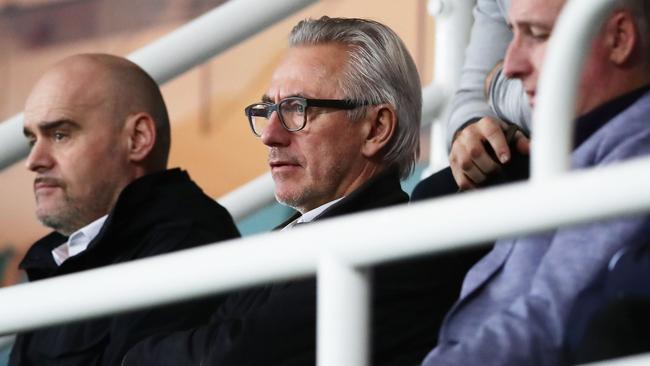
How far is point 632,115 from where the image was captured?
1865 millimetres

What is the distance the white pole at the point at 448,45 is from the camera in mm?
3010

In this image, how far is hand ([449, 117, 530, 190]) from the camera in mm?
2248

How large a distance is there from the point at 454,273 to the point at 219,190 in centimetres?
680

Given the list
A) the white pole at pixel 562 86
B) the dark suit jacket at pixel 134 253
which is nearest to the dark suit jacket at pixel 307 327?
the dark suit jacket at pixel 134 253

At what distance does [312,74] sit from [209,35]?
368 mm

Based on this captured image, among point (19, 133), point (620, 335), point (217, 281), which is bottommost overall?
point (620, 335)

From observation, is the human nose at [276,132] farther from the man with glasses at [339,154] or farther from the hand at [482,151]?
the hand at [482,151]

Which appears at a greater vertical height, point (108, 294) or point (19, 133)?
point (19, 133)

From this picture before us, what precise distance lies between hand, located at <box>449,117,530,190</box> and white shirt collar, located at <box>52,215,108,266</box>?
0.78 m

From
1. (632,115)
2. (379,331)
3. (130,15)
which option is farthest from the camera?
(130,15)

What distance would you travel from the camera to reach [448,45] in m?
3.03

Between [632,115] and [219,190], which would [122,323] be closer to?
[632,115]

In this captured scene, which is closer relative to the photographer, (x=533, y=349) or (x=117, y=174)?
(x=533, y=349)

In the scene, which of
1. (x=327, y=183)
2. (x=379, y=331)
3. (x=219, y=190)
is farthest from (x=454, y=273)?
(x=219, y=190)
